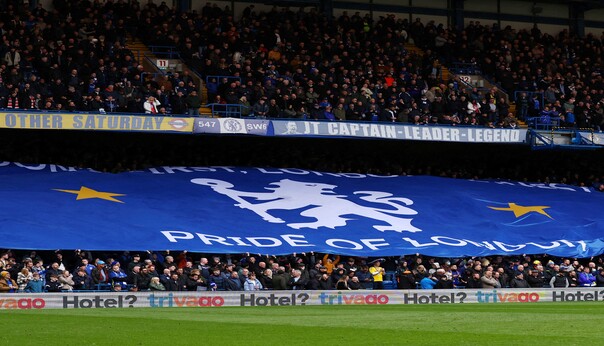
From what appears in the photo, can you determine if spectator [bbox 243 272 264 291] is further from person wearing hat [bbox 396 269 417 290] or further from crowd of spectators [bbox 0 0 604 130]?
crowd of spectators [bbox 0 0 604 130]

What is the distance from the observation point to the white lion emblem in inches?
1316

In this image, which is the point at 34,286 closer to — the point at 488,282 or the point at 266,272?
the point at 266,272

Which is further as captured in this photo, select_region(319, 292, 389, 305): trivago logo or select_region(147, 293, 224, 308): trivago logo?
select_region(319, 292, 389, 305): trivago logo

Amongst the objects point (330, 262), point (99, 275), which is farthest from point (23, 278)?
point (330, 262)

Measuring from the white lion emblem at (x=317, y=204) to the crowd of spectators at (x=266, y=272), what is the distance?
122 cm

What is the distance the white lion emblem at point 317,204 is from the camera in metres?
33.4

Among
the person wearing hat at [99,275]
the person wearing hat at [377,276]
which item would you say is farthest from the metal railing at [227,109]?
the person wearing hat at [99,275]

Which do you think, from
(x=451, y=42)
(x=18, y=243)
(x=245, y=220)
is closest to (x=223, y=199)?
(x=245, y=220)

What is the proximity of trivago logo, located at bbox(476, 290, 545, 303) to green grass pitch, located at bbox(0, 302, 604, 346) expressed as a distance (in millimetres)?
7875

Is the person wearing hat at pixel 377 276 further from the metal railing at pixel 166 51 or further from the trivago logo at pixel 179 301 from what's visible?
the metal railing at pixel 166 51

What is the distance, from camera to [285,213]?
3350 centimetres

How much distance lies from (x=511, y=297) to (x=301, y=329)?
13.9 metres

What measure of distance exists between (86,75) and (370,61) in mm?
10896

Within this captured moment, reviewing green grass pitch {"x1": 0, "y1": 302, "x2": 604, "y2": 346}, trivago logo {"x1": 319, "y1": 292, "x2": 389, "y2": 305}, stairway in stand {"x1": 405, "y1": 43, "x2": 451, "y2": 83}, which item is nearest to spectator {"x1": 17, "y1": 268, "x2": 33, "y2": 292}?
green grass pitch {"x1": 0, "y1": 302, "x2": 604, "y2": 346}
